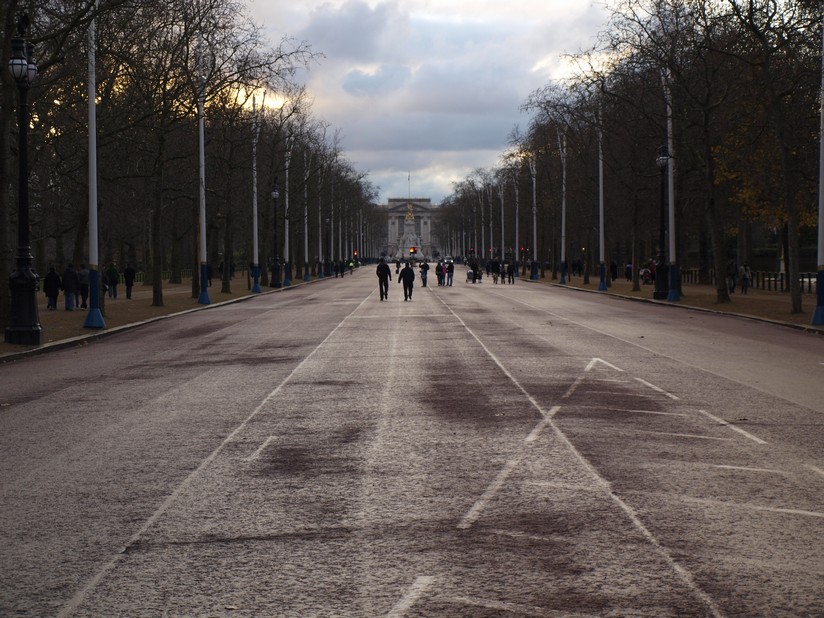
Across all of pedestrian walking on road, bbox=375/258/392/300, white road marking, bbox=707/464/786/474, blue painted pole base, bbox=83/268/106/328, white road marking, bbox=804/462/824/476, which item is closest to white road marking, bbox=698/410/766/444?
white road marking, bbox=804/462/824/476

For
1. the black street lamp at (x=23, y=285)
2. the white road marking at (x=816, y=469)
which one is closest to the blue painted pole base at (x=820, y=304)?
the black street lamp at (x=23, y=285)

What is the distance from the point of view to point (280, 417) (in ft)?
41.1

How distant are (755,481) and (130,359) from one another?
572 inches

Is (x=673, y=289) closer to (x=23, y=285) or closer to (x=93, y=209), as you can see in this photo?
(x=93, y=209)

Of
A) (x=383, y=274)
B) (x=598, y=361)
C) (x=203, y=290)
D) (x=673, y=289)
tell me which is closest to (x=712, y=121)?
(x=673, y=289)

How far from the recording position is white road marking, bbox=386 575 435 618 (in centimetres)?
549

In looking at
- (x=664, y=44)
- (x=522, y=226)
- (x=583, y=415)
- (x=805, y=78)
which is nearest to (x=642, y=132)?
(x=664, y=44)

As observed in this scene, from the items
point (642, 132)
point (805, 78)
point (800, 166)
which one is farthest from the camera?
point (642, 132)

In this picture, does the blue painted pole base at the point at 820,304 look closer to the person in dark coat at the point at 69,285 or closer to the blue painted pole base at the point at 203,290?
the blue painted pole base at the point at 203,290

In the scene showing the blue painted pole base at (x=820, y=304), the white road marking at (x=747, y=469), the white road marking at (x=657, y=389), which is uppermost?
the blue painted pole base at (x=820, y=304)

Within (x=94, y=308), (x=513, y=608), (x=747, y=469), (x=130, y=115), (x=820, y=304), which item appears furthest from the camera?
(x=130, y=115)

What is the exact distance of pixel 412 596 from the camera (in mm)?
5754

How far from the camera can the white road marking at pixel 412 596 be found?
5.49 m

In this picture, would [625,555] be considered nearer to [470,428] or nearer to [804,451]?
[804,451]
